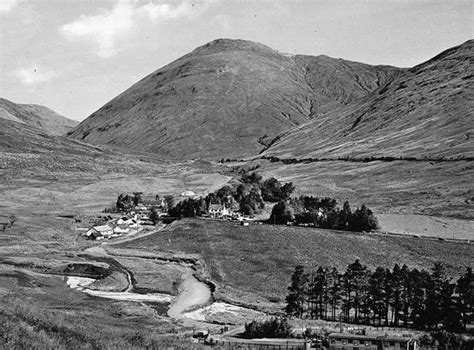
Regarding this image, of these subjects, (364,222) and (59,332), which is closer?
(59,332)

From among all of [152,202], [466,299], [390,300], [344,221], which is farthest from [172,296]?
[152,202]

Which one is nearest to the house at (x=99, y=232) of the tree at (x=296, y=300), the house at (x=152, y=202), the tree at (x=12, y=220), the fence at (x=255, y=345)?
the tree at (x=12, y=220)

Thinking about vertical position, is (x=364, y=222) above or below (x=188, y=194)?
below

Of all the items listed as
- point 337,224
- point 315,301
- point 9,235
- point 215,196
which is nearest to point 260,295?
point 315,301

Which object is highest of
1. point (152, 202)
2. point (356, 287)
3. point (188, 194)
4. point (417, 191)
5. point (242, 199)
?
point (417, 191)

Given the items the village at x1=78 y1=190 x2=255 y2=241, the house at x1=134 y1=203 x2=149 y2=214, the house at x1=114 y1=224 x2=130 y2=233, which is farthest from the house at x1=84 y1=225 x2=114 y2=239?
the house at x1=134 y1=203 x2=149 y2=214

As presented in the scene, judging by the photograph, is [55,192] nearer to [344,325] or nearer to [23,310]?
[344,325]

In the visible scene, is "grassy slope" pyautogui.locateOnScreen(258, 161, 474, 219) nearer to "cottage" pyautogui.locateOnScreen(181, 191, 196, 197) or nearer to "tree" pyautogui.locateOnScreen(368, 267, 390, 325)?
"cottage" pyautogui.locateOnScreen(181, 191, 196, 197)

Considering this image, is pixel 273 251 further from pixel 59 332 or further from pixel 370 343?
pixel 59 332
